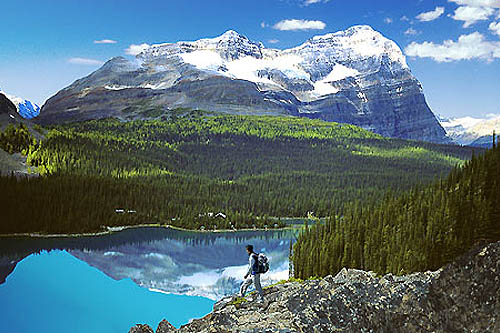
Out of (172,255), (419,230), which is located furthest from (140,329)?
(172,255)

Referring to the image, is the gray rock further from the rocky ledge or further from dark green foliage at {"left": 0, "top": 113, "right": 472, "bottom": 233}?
dark green foliage at {"left": 0, "top": 113, "right": 472, "bottom": 233}

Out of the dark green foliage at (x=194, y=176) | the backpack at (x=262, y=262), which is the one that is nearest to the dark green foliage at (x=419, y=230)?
the backpack at (x=262, y=262)

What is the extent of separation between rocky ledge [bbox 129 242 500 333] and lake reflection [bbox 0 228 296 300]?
95.2 ft

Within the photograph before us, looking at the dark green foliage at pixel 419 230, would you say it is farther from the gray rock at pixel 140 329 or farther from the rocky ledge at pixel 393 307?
the gray rock at pixel 140 329

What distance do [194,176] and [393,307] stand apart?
117327 millimetres

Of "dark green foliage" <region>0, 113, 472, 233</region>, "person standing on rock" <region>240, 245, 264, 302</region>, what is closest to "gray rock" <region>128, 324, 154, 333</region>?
"person standing on rock" <region>240, 245, 264, 302</region>

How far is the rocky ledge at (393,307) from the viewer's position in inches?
669

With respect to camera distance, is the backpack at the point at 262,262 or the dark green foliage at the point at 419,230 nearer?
the backpack at the point at 262,262

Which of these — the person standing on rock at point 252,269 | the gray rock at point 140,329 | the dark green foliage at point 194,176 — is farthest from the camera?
the dark green foliage at point 194,176

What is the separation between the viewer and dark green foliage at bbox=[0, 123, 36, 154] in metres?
104

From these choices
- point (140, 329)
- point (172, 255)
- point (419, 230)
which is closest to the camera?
point (140, 329)

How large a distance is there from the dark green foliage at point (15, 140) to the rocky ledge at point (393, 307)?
95303mm

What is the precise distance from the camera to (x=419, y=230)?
29.4m

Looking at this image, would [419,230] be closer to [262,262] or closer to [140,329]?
[262,262]
